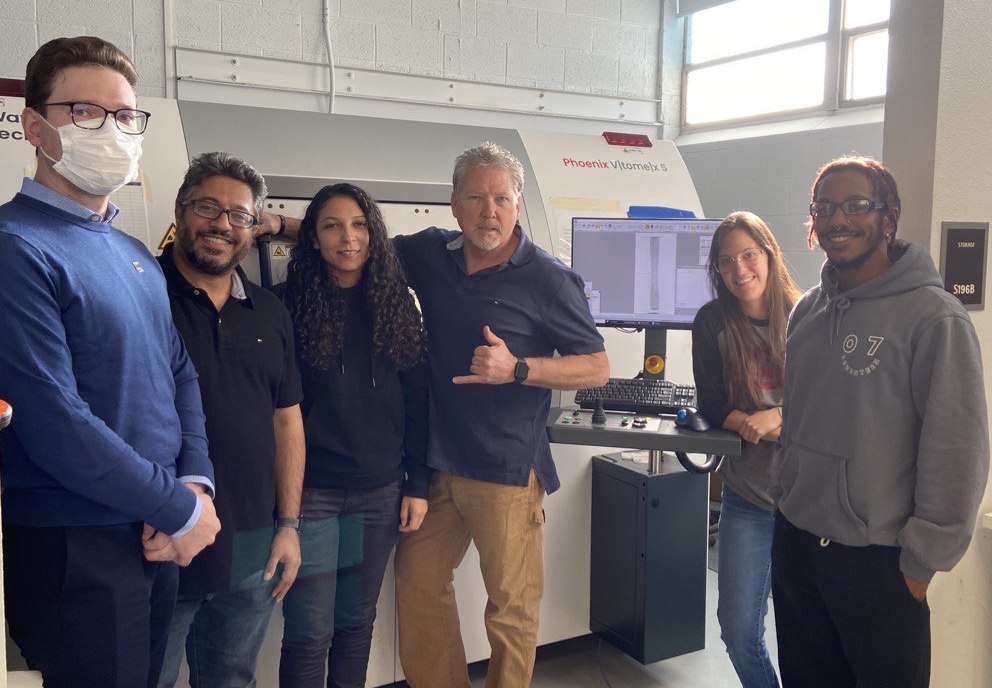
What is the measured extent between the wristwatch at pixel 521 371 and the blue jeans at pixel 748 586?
22.4 inches

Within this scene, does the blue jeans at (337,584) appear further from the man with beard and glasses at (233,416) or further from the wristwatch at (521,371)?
the wristwatch at (521,371)

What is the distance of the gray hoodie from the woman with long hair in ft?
1.06

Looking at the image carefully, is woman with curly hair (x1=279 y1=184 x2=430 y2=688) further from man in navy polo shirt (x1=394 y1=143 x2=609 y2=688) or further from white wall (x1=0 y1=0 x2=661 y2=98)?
white wall (x1=0 y1=0 x2=661 y2=98)

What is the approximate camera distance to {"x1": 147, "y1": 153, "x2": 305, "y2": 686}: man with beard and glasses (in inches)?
62.0

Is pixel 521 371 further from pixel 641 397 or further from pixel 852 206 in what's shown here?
pixel 852 206

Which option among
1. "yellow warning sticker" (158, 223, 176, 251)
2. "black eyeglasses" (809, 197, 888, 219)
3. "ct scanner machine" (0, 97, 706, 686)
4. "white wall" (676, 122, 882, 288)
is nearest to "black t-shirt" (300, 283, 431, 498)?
"ct scanner machine" (0, 97, 706, 686)

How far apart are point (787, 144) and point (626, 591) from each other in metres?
2.74

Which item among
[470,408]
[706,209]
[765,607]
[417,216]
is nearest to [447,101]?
[706,209]

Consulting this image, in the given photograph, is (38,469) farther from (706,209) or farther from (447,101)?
(706,209)

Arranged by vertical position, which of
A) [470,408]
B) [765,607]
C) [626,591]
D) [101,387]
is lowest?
[626,591]

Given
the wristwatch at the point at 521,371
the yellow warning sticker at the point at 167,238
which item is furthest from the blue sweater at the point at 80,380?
the wristwatch at the point at 521,371

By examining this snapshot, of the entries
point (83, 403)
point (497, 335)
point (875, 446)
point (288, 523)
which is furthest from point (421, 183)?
point (875, 446)

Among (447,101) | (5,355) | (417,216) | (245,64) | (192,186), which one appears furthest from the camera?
(447,101)

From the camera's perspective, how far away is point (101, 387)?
1.25 m
